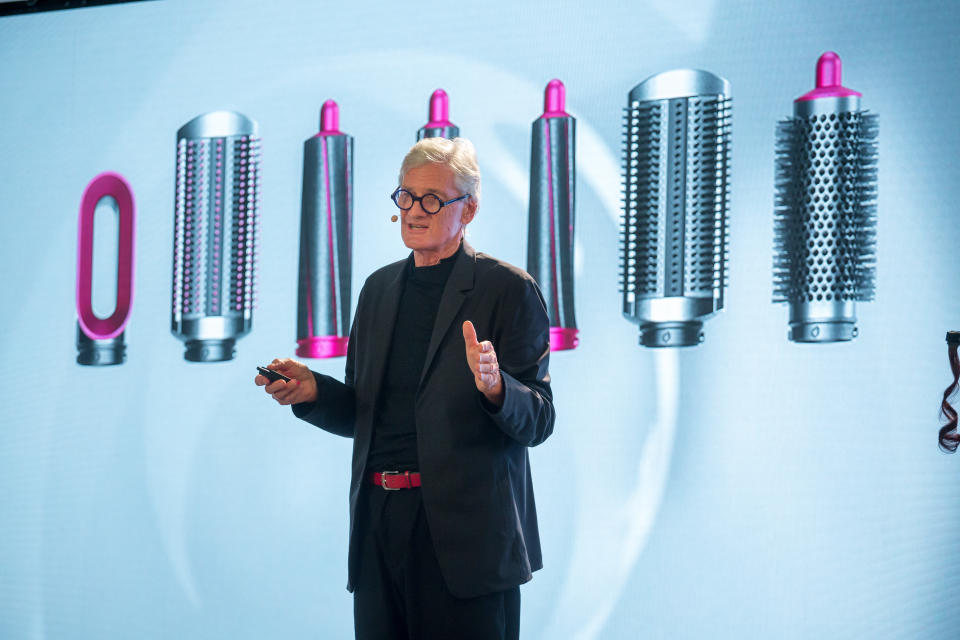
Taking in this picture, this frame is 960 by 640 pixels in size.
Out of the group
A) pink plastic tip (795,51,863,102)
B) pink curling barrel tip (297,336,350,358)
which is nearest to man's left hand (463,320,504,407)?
pink curling barrel tip (297,336,350,358)

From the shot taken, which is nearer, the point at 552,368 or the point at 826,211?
the point at 826,211

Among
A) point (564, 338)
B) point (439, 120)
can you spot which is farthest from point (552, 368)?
point (439, 120)

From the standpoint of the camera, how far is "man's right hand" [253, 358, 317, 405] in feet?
5.32

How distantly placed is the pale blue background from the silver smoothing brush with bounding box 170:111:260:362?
0.18 ft

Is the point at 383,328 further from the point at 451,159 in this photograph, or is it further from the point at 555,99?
the point at 555,99

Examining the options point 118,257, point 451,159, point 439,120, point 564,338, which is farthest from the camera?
point 118,257

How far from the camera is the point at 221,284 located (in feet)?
8.78

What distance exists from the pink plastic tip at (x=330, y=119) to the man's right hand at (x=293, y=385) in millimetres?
1166

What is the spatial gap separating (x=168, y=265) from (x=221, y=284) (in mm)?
227

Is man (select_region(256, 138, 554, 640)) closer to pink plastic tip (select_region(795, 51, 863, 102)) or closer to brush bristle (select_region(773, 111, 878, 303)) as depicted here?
brush bristle (select_region(773, 111, 878, 303))

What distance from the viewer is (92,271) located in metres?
2.85

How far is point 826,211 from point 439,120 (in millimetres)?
1097

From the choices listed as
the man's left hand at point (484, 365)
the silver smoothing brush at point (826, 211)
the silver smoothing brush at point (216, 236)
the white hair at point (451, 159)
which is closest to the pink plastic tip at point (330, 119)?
the silver smoothing brush at point (216, 236)

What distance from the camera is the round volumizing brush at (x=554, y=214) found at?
2365 mm
